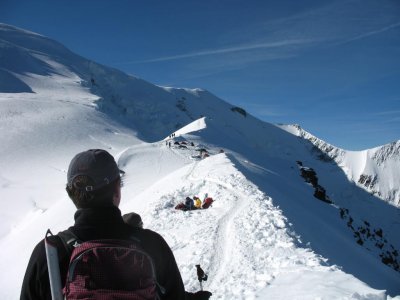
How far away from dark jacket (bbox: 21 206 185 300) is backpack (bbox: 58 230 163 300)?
0.27 feet

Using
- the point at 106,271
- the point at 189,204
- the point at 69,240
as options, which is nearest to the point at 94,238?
the point at 69,240

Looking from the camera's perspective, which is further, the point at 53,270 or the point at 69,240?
the point at 69,240

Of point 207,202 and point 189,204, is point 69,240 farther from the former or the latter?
point 207,202

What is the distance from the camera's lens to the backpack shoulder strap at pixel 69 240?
2939mm

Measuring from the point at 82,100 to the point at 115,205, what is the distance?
300ft

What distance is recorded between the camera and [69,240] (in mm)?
2957

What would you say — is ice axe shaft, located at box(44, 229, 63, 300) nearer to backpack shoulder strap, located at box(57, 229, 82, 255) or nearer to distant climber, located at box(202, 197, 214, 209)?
backpack shoulder strap, located at box(57, 229, 82, 255)

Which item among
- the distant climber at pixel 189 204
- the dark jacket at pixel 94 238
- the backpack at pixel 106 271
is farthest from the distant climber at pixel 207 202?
the backpack at pixel 106 271

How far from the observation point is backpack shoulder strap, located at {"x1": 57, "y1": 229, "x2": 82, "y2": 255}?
294 cm

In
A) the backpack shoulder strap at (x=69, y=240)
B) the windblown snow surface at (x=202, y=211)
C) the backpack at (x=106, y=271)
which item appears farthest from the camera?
the windblown snow surface at (x=202, y=211)

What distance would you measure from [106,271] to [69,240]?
0.39m

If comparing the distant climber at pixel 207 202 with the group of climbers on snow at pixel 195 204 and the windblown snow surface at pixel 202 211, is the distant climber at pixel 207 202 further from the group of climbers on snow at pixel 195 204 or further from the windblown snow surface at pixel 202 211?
the windblown snow surface at pixel 202 211

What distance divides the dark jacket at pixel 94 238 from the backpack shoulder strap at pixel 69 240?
0.03m

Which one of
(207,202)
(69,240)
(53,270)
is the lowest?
(207,202)
